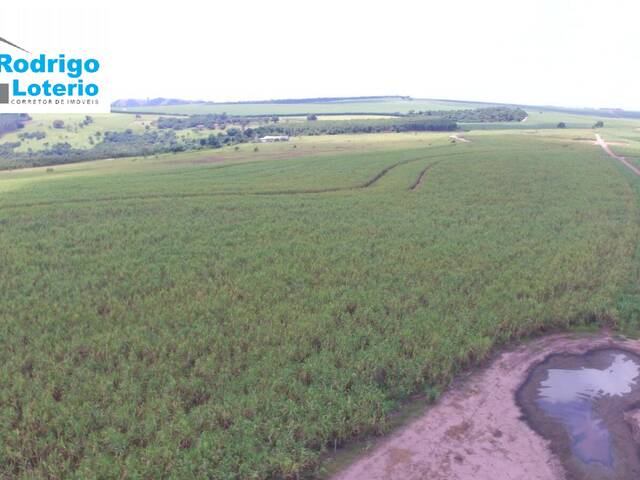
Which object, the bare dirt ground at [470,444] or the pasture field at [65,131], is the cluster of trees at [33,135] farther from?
the bare dirt ground at [470,444]

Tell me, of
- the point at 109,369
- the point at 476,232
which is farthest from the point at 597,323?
the point at 109,369

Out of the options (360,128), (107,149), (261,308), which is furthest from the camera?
(360,128)

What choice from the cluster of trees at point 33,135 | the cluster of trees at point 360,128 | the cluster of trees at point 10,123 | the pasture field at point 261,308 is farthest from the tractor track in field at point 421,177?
the cluster of trees at point 10,123

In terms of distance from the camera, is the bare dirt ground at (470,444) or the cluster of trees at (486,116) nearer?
the bare dirt ground at (470,444)

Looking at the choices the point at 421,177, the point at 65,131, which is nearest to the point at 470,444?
the point at 421,177

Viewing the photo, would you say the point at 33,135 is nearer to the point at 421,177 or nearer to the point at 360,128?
the point at 360,128

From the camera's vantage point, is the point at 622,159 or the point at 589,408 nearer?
the point at 589,408
